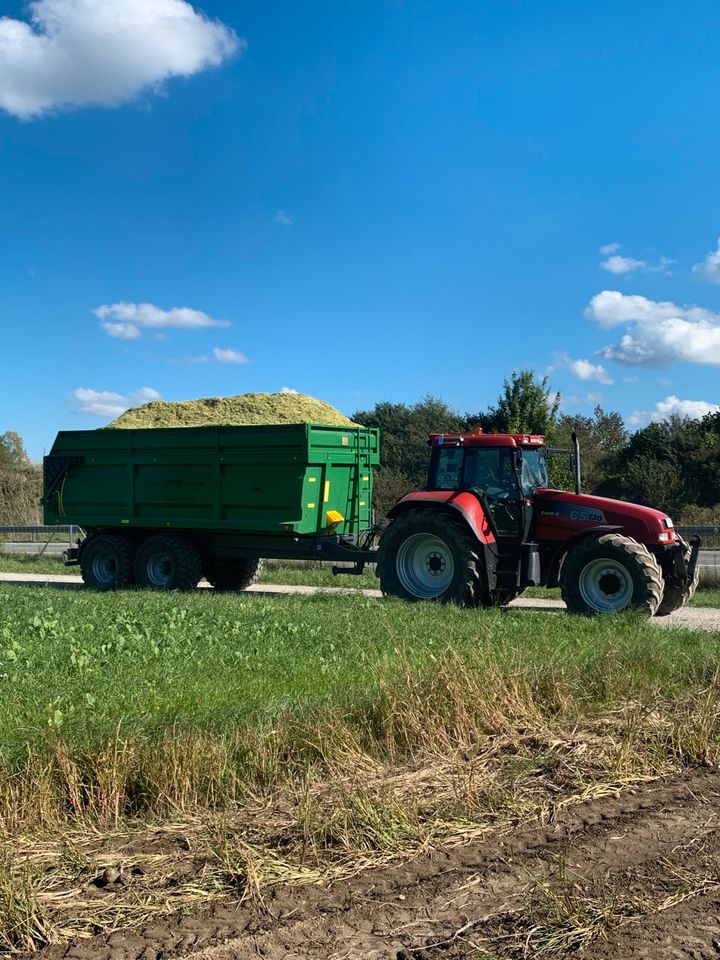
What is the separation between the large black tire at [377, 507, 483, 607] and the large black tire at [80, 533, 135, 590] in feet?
17.0

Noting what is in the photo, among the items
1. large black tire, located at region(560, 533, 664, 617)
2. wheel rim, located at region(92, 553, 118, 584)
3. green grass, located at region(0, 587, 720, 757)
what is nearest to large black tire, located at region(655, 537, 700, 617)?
large black tire, located at region(560, 533, 664, 617)

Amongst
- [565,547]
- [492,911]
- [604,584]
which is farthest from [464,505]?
[492,911]

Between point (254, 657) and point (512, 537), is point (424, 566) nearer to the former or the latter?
point (512, 537)

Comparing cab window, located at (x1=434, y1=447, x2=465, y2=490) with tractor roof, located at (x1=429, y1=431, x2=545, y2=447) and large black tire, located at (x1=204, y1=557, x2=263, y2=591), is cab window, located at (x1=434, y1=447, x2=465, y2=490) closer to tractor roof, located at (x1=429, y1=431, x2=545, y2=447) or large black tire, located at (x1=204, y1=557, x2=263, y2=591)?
tractor roof, located at (x1=429, y1=431, x2=545, y2=447)

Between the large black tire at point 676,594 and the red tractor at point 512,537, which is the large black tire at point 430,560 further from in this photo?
the large black tire at point 676,594

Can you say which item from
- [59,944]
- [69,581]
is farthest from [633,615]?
[69,581]

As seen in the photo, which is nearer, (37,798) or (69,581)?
(37,798)

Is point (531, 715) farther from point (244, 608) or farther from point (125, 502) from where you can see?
point (125, 502)

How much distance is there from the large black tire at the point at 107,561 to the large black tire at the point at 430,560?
519cm

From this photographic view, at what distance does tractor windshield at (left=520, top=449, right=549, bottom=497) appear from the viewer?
12484mm

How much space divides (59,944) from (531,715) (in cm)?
327

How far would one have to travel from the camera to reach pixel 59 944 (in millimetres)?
3516

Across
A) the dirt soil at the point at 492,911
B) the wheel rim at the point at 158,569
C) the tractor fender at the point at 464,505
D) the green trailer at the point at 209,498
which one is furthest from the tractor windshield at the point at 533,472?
the dirt soil at the point at 492,911

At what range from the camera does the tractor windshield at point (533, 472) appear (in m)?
12.5
